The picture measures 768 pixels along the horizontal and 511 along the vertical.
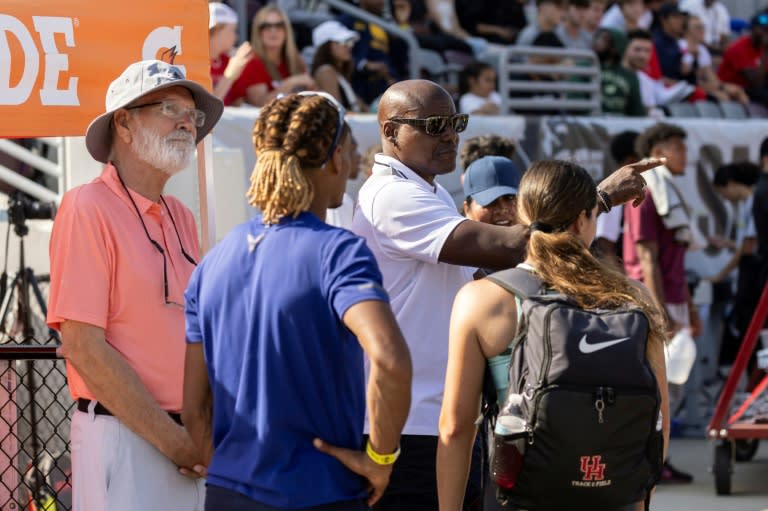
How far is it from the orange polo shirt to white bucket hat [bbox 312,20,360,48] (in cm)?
749

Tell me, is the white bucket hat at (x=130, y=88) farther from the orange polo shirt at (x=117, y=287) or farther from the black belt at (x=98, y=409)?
the black belt at (x=98, y=409)

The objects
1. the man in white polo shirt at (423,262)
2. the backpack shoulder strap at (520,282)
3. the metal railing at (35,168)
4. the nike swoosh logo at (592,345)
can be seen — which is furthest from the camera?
the metal railing at (35,168)

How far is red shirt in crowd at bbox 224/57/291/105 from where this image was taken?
973cm

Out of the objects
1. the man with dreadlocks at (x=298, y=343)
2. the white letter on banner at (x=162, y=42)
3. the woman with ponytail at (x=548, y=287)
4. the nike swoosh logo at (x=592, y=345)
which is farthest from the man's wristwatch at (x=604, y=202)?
the white letter on banner at (x=162, y=42)

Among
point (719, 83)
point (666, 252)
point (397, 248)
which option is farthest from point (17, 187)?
point (719, 83)

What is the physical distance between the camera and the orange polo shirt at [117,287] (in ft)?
11.4

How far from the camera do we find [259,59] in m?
10.2

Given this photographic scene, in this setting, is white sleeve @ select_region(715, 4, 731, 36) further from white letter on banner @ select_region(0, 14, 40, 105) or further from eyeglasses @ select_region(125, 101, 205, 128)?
eyeglasses @ select_region(125, 101, 205, 128)

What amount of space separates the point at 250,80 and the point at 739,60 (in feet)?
24.6

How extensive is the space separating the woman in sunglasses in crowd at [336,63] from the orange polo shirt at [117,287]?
6.88 m

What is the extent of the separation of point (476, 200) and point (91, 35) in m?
1.59

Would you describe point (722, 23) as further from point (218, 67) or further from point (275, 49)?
point (218, 67)

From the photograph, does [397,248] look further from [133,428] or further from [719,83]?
[719,83]

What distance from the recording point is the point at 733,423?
725 cm
